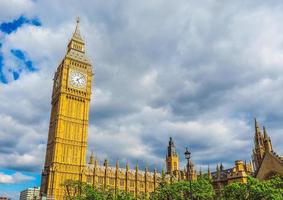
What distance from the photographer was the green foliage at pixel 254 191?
3700 cm

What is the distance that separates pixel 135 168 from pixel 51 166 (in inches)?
1186

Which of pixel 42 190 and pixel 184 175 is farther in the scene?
pixel 184 175

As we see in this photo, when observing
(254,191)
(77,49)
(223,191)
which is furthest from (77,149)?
(254,191)

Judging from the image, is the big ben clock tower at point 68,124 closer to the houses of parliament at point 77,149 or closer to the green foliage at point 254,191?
the houses of parliament at point 77,149

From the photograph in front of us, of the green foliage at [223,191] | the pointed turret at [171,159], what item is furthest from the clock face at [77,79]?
the pointed turret at [171,159]

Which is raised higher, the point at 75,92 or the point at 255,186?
the point at 75,92

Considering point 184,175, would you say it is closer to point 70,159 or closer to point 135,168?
point 135,168

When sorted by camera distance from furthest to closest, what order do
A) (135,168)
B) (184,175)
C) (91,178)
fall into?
1. (184,175)
2. (135,168)
3. (91,178)

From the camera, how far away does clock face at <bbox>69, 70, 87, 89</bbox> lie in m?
99.9

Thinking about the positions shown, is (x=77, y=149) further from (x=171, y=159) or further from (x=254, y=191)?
(x=254, y=191)

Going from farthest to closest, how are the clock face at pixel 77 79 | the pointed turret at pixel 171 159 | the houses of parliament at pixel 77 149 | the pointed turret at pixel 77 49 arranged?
the pointed turret at pixel 171 159 → the pointed turret at pixel 77 49 → the clock face at pixel 77 79 → the houses of parliament at pixel 77 149

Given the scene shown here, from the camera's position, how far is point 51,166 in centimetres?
8650

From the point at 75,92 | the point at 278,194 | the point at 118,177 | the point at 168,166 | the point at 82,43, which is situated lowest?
the point at 278,194

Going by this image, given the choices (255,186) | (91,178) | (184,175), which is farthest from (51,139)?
(255,186)
